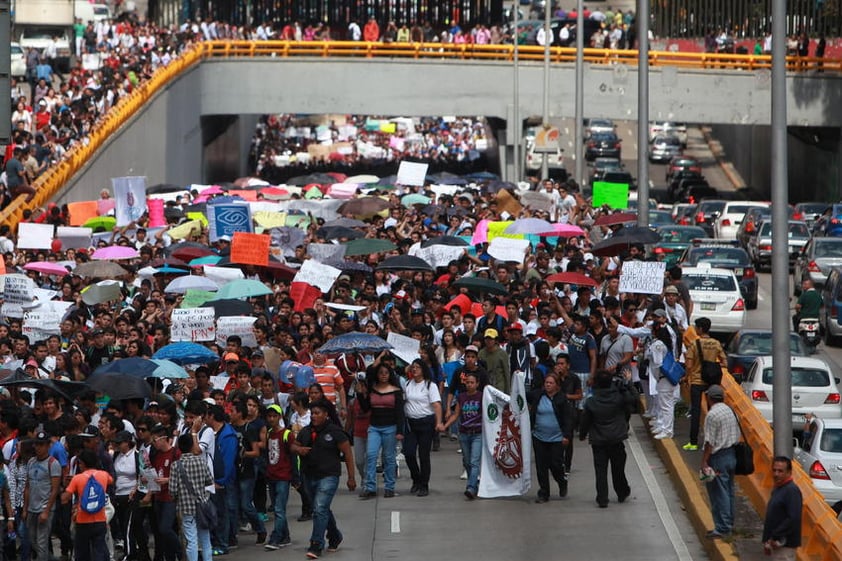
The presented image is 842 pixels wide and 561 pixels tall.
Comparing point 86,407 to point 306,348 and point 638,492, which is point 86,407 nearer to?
point 306,348

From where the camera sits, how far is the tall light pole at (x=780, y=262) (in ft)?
60.4

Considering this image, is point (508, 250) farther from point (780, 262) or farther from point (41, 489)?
point (41, 489)

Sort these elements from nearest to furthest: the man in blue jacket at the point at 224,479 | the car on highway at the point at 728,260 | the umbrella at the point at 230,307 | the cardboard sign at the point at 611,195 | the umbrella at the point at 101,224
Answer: the man in blue jacket at the point at 224,479
the umbrella at the point at 230,307
the umbrella at the point at 101,224
the car on highway at the point at 728,260
the cardboard sign at the point at 611,195

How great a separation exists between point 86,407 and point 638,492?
573cm

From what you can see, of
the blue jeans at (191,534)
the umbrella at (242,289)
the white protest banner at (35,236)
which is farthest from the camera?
the white protest banner at (35,236)

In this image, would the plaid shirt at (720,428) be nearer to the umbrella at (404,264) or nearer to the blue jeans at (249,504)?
the blue jeans at (249,504)

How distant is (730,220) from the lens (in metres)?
47.9

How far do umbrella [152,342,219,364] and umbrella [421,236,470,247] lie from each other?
8514mm

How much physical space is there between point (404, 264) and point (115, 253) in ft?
15.1

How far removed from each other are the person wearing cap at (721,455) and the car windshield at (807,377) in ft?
23.6

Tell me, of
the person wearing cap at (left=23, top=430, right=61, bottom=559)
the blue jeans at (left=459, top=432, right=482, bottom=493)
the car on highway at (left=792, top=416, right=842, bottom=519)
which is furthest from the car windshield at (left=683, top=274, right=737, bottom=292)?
the person wearing cap at (left=23, top=430, right=61, bottom=559)

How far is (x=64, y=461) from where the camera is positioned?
16656 millimetres

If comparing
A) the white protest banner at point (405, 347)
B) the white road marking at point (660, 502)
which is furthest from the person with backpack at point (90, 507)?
the white protest banner at point (405, 347)

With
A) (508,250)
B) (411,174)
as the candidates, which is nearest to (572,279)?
(508,250)
